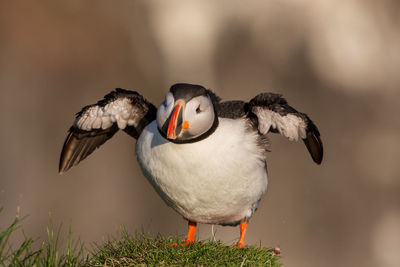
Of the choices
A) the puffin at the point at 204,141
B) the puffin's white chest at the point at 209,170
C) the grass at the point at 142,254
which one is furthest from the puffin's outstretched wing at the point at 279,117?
the grass at the point at 142,254

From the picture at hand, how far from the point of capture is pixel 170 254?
405 centimetres

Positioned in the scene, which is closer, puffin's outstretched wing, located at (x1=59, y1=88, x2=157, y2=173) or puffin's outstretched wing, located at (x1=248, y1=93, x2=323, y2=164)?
puffin's outstretched wing, located at (x1=248, y1=93, x2=323, y2=164)

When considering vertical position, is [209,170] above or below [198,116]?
below

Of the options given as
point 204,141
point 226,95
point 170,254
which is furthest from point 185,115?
point 226,95

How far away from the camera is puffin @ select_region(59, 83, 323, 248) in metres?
4.29

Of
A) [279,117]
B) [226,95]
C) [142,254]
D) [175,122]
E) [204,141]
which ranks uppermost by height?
[226,95]

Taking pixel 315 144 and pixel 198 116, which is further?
pixel 315 144

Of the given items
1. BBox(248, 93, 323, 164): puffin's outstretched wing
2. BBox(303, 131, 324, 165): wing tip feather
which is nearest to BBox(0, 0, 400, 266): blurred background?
BBox(303, 131, 324, 165): wing tip feather

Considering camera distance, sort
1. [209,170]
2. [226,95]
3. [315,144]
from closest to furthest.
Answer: [209,170], [315,144], [226,95]

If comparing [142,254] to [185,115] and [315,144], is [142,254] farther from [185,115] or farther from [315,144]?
[315,144]

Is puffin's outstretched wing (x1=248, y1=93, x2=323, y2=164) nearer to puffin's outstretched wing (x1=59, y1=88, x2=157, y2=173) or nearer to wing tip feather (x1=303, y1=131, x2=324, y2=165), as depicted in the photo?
wing tip feather (x1=303, y1=131, x2=324, y2=165)

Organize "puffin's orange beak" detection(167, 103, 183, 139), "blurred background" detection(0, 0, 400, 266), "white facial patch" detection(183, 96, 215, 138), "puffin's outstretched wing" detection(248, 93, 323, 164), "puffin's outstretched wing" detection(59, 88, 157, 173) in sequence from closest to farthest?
"puffin's orange beak" detection(167, 103, 183, 139) → "white facial patch" detection(183, 96, 215, 138) → "puffin's outstretched wing" detection(248, 93, 323, 164) → "puffin's outstretched wing" detection(59, 88, 157, 173) → "blurred background" detection(0, 0, 400, 266)

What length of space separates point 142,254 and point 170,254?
22cm

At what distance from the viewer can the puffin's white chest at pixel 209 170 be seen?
14.3 ft
